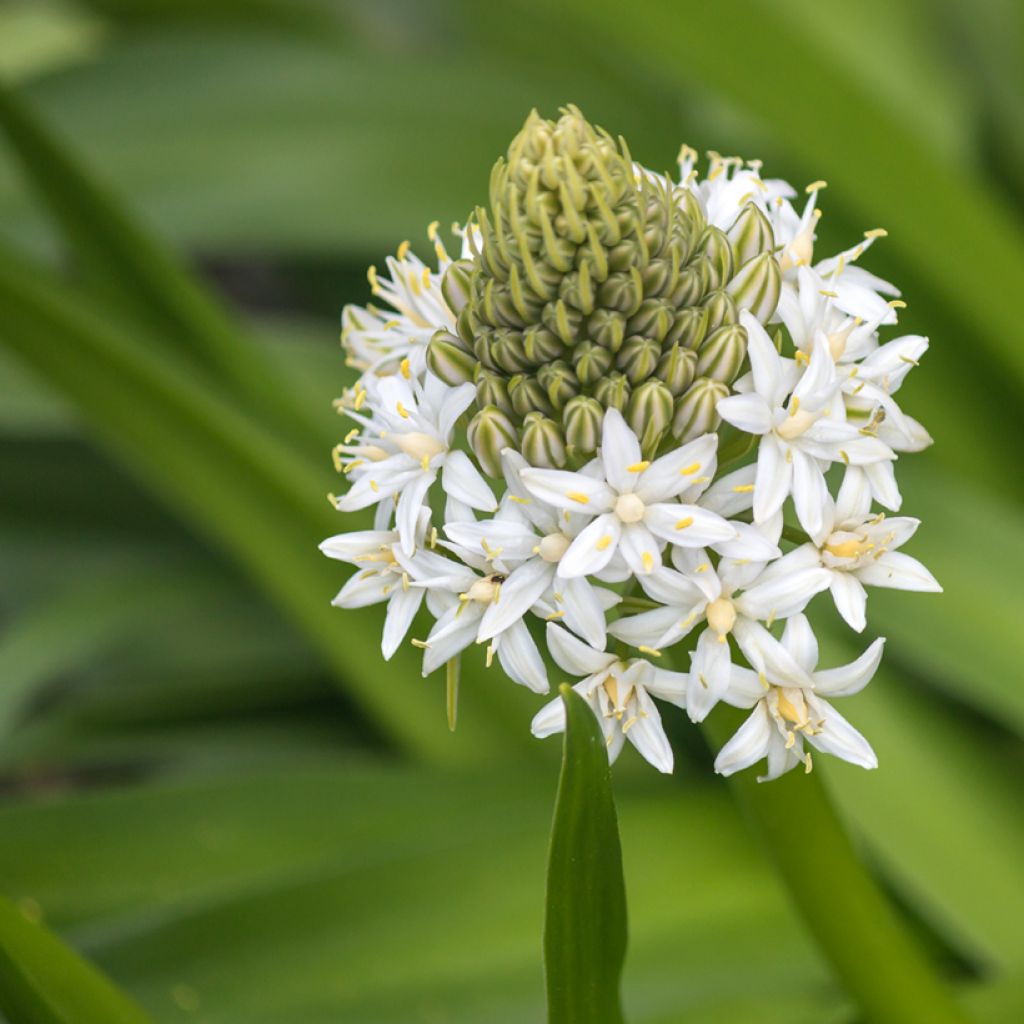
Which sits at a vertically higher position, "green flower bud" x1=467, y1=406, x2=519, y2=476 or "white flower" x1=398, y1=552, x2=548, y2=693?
"green flower bud" x1=467, y1=406, x2=519, y2=476

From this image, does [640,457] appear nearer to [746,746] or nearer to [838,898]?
[746,746]

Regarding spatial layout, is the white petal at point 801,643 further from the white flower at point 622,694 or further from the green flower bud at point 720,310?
the green flower bud at point 720,310

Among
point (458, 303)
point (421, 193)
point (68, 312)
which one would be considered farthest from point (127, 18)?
point (458, 303)

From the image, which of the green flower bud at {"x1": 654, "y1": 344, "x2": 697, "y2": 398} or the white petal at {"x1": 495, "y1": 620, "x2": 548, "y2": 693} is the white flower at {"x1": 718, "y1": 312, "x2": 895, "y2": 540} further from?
the white petal at {"x1": 495, "y1": 620, "x2": 548, "y2": 693}

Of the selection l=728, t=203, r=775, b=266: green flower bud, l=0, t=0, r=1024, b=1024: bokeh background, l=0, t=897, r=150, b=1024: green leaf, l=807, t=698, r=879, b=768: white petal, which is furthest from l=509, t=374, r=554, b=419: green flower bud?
l=0, t=0, r=1024, b=1024: bokeh background

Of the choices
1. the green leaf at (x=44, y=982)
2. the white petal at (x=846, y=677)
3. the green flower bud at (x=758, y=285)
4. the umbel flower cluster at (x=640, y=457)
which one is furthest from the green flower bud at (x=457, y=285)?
the green leaf at (x=44, y=982)

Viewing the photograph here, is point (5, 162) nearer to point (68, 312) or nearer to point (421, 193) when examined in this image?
point (421, 193)

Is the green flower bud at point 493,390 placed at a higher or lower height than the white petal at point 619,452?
lower

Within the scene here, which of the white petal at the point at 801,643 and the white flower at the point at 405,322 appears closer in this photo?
the white petal at the point at 801,643
